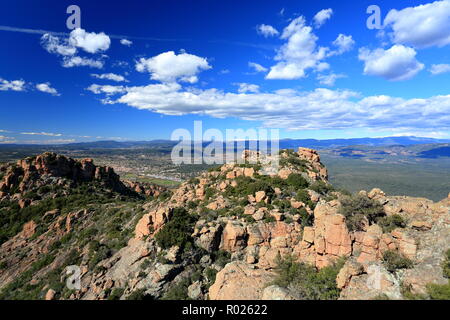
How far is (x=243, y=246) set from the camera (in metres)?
24.7

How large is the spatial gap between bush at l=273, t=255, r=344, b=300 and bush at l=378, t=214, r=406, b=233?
5489 millimetres

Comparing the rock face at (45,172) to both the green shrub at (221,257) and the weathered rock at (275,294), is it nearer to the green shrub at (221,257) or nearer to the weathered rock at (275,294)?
the green shrub at (221,257)

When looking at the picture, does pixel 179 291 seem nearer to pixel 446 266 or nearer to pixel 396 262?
pixel 396 262

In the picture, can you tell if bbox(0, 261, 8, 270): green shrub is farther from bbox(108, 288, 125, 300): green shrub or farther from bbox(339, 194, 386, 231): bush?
bbox(339, 194, 386, 231): bush

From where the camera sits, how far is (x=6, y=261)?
3397 cm

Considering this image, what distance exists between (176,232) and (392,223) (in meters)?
21.0

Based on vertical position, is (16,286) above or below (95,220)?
below

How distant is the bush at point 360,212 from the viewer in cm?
2112

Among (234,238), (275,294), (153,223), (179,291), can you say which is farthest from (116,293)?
(275,294)
